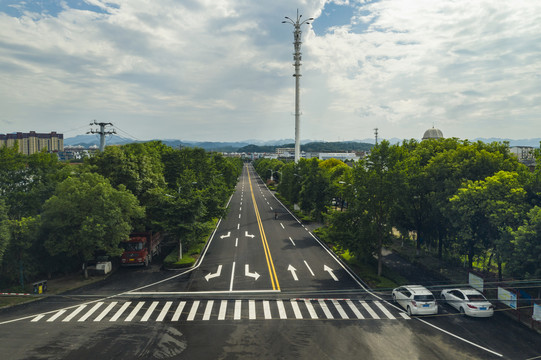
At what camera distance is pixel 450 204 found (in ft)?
90.0

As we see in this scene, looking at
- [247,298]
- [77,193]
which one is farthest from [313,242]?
[77,193]

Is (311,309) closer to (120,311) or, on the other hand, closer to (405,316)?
(405,316)

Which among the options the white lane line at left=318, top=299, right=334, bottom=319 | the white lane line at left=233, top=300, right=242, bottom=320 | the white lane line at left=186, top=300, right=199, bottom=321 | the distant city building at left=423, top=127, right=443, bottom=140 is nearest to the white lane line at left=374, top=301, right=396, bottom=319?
the white lane line at left=318, top=299, right=334, bottom=319

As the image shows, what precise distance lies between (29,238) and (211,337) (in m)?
18.5

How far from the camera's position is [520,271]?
787 inches

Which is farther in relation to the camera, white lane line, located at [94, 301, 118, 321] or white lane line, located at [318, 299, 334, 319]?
white lane line, located at [318, 299, 334, 319]

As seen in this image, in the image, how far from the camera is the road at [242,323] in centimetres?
1666

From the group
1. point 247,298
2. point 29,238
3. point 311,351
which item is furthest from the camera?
point 29,238

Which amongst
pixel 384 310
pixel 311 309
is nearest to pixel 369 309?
pixel 384 310

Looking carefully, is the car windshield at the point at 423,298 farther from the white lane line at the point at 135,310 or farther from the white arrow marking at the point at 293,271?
the white lane line at the point at 135,310

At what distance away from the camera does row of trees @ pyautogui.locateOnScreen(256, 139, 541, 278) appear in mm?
21562

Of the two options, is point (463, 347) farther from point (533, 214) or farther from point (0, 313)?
point (0, 313)

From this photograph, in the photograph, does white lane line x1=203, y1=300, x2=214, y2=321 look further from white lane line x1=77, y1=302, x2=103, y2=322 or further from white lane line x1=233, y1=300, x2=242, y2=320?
white lane line x1=77, y1=302, x2=103, y2=322

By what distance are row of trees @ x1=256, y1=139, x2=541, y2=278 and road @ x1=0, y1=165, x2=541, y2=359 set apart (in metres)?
4.41
